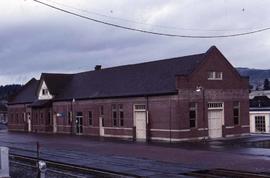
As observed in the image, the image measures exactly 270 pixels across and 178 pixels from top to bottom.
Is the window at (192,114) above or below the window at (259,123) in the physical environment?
above

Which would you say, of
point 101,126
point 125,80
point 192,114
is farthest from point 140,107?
point 101,126

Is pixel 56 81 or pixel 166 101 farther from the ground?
pixel 56 81

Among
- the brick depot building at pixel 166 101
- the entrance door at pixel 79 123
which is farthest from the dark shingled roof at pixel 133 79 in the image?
the entrance door at pixel 79 123

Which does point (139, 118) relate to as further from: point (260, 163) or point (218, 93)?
point (260, 163)

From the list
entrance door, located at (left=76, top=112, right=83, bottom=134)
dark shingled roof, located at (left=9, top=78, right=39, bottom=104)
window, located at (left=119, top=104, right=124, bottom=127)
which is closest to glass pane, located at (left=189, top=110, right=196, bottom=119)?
window, located at (left=119, top=104, right=124, bottom=127)

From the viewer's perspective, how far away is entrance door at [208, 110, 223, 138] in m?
41.1

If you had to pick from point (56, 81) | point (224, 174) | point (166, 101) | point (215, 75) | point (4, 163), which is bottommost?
point (224, 174)

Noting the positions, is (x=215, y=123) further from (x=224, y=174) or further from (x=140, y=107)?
(x=224, y=174)

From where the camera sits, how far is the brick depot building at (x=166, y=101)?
39406 millimetres

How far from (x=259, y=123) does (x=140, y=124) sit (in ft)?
52.8

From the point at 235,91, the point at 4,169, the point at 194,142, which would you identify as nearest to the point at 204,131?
the point at 194,142

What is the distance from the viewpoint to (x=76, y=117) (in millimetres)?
52906

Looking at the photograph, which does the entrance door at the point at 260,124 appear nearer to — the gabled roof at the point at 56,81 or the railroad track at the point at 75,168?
the gabled roof at the point at 56,81

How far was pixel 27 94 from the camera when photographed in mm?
68500
